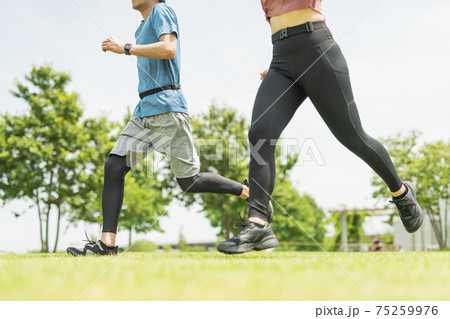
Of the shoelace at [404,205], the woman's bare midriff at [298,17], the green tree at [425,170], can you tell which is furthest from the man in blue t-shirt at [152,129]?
the green tree at [425,170]

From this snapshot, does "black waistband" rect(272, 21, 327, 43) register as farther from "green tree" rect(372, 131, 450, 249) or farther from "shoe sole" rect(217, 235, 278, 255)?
"green tree" rect(372, 131, 450, 249)

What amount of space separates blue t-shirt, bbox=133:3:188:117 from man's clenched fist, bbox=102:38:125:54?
1.06ft

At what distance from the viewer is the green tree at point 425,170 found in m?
21.6

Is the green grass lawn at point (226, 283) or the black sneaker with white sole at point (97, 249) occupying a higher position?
the green grass lawn at point (226, 283)

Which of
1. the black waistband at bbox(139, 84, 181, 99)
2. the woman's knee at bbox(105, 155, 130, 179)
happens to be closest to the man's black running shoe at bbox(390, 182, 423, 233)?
the black waistband at bbox(139, 84, 181, 99)

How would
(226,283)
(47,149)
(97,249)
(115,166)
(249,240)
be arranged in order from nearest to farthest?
(226,283) < (249,240) < (97,249) < (115,166) < (47,149)

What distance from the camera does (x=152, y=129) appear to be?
3.83m

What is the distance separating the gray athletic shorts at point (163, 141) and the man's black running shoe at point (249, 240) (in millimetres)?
1025

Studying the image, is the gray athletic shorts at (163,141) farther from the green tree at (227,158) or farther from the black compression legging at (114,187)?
the green tree at (227,158)

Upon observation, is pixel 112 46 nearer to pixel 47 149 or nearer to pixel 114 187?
pixel 114 187

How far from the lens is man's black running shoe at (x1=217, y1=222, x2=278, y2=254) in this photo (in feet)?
9.46

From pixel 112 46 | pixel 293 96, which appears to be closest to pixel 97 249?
pixel 112 46

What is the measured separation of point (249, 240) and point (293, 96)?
112cm
